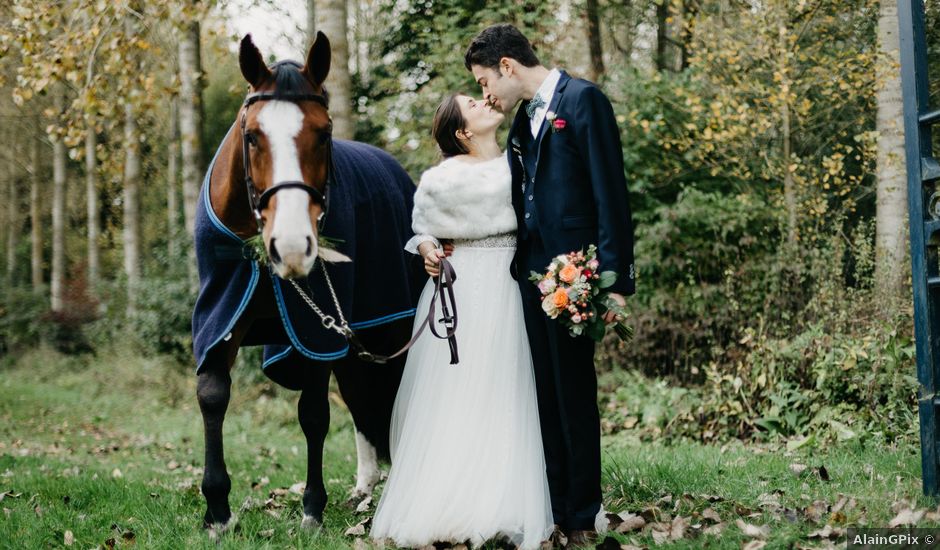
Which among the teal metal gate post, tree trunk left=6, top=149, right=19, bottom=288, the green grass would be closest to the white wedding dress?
the green grass

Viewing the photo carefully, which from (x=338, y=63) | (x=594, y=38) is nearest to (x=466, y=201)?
(x=338, y=63)

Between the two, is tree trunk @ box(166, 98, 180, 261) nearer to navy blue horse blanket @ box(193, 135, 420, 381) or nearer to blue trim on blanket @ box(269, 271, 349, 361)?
navy blue horse blanket @ box(193, 135, 420, 381)

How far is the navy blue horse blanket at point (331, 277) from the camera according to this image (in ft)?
12.6

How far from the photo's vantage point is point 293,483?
570 centimetres

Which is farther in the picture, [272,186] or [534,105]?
[534,105]

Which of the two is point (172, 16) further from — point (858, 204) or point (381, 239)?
point (858, 204)

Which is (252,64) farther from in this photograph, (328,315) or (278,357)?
(278,357)

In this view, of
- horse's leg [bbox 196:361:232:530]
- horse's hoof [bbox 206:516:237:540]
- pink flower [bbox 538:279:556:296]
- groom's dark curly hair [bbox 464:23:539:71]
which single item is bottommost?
horse's hoof [bbox 206:516:237:540]

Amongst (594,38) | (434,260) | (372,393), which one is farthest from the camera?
(594,38)

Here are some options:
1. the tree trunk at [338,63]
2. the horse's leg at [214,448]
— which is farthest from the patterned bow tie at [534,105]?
the tree trunk at [338,63]

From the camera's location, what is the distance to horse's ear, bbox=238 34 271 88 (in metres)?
3.44

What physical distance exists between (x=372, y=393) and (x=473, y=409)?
1.40 m

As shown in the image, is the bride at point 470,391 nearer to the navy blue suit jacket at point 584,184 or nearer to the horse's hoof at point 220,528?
the navy blue suit jacket at point 584,184

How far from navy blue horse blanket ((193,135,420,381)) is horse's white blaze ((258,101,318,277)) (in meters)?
0.59
